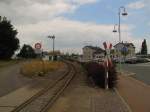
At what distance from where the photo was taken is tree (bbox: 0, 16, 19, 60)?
10000cm

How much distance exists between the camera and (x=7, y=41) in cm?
10144

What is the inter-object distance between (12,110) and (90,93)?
8.91 m

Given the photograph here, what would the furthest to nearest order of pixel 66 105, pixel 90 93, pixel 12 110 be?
1. pixel 90 93
2. pixel 66 105
3. pixel 12 110

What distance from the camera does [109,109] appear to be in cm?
1659

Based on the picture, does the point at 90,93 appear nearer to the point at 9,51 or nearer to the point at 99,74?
the point at 99,74

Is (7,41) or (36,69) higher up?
(7,41)

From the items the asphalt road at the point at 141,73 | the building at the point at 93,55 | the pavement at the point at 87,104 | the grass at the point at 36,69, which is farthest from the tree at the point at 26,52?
the pavement at the point at 87,104

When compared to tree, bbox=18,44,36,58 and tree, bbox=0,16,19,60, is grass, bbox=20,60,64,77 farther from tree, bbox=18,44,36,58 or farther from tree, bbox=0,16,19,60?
tree, bbox=18,44,36,58

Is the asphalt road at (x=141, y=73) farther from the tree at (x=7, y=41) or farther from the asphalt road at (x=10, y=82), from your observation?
the tree at (x=7, y=41)

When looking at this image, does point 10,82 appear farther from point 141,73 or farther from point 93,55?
point 93,55

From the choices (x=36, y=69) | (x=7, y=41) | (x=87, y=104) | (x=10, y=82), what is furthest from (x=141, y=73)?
(x=7, y=41)

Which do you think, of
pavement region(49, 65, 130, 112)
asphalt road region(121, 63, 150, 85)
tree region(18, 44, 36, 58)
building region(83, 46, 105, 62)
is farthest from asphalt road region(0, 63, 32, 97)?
tree region(18, 44, 36, 58)

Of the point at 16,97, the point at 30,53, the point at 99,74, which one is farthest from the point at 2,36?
the point at 16,97

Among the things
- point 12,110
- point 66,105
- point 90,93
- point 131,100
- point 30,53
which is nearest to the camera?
point 12,110
